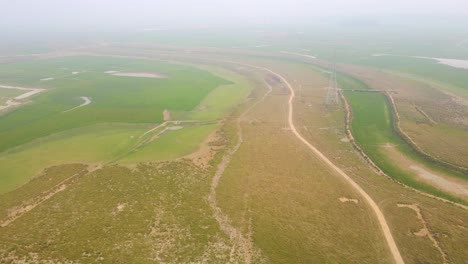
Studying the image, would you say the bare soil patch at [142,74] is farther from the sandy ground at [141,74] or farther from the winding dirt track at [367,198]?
the winding dirt track at [367,198]

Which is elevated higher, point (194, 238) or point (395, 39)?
point (395, 39)

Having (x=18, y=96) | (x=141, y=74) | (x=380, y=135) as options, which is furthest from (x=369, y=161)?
(x=18, y=96)

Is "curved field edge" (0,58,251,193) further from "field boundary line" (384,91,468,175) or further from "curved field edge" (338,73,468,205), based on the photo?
"field boundary line" (384,91,468,175)

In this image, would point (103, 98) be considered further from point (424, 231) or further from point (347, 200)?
point (424, 231)

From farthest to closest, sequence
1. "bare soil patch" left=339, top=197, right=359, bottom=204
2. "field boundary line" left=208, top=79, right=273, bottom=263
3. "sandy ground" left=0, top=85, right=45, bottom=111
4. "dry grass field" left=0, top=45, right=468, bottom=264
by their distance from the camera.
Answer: "sandy ground" left=0, top=85, right=45, bottom=111
"bare soil patch" left=339, top=197, right=359, bottom=204
"field boundary line" left=208, top=79, right=273, bottom=263
"dry grass field" left=0, top=45, right=468, bottom=264

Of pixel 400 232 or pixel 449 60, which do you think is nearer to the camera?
pixel 400 232

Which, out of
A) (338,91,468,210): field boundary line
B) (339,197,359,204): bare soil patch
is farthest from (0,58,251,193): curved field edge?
(338,91,468,210): field boundary line

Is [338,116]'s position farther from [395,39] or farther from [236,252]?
[395,39]

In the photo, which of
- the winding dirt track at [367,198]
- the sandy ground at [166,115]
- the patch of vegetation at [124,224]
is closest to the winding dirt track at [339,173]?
the winding dirt track at [367,198]

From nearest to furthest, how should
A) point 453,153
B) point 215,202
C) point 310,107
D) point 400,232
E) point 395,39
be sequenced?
point 400,232
point 215,202
point 453,153
point 310,107
point 395,39

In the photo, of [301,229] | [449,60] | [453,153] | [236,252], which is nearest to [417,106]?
[453,153]
